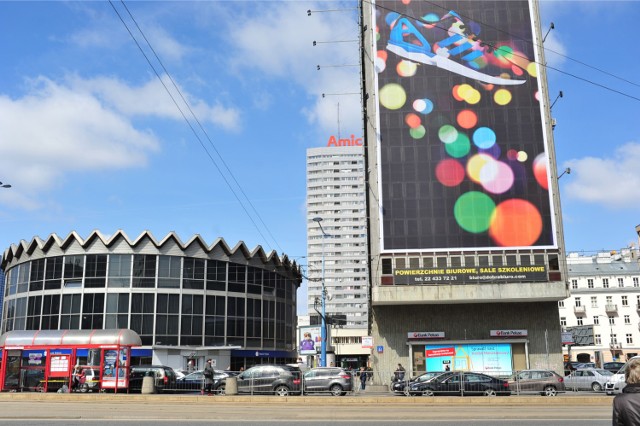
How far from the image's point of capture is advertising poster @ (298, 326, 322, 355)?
52.6 meters

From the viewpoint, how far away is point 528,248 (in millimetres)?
41531

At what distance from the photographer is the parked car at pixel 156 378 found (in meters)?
30.4

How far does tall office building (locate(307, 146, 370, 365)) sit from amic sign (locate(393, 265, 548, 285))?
397ft

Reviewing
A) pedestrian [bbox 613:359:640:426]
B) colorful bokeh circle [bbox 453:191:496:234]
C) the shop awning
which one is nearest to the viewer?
pedestrian [bbox 613:359:640:426]

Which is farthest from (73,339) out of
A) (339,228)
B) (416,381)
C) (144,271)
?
(339,228)

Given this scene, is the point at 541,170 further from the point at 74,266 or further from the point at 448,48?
the point at 74,266

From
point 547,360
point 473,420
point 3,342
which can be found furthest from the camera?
point 547,360

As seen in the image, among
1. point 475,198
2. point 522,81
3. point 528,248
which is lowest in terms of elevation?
point 528,248

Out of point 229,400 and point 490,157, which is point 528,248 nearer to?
point 490,157

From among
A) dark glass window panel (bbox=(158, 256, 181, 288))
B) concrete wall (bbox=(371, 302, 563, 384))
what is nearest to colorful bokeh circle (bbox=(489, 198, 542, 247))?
concrete wall (bbox=(371, 302, 563, 384))

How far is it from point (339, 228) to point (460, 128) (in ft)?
420

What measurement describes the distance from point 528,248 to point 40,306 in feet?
150

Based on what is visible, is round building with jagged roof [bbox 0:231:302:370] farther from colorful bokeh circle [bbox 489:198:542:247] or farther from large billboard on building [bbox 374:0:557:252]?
colorful bokeh circle [bbox 489:198:542:247]

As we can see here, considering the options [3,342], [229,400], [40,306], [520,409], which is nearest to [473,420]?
[520,409]
